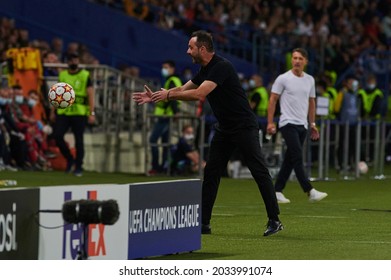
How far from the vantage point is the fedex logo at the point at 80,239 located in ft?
36.2

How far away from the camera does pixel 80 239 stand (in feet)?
36.5

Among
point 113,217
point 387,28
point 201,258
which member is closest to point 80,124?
point 201,258

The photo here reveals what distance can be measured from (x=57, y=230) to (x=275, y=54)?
27.7m

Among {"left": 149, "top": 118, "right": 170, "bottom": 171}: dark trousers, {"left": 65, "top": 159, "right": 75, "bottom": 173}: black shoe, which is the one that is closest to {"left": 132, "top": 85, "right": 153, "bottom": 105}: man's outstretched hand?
{"left": 65, "top": 159, "right": 75, "bottom": 173}: black shoe

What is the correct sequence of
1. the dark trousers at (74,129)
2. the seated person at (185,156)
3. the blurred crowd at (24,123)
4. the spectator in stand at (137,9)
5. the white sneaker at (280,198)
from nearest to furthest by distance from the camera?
the white sneaker at (280,198) → the dark trousers at (74,129) → the blurred crowd at (24,123) → the seated person at (185,156) → the spectator in stand at (137,9)

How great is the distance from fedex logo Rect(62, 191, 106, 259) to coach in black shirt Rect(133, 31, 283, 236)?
2975 millimetres

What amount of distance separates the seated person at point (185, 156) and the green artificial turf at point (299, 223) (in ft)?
4.29

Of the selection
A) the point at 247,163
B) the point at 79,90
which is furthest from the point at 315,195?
the point at 79,90

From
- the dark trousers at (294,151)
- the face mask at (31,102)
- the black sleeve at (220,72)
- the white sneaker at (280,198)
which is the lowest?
the white sneaker at (280,198)

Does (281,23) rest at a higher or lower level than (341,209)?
higher

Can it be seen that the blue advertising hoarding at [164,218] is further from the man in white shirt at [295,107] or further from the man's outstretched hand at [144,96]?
the man in white shirt at [295,107]

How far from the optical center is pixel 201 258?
12.5 m

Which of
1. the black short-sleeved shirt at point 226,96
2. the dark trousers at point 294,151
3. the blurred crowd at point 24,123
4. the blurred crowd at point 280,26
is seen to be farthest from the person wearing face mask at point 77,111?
the black short-sleeved shirt at point 226,96
